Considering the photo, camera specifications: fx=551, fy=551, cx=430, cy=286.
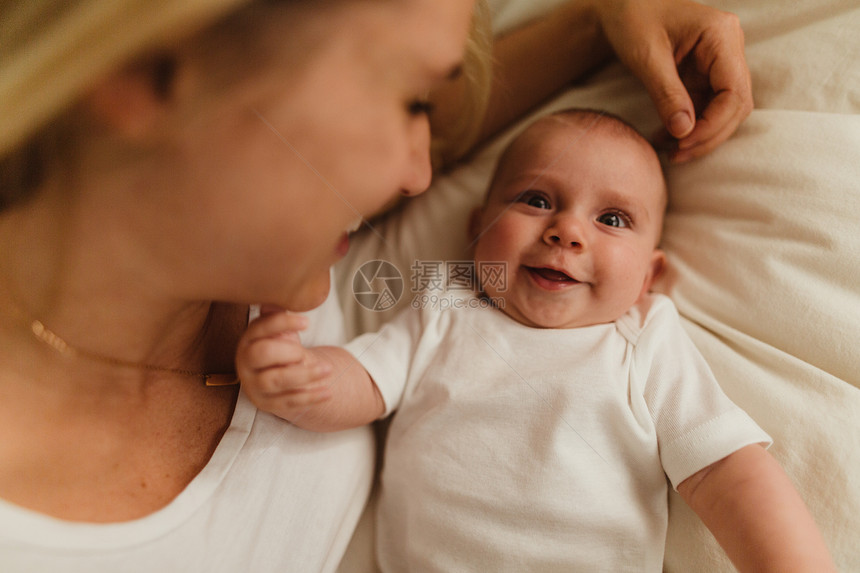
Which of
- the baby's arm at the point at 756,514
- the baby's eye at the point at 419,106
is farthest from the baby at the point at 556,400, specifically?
the baby's eye at the point at 419,106

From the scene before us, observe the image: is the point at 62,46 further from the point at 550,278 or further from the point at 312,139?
the point at 550,278

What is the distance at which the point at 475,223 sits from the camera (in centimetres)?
89

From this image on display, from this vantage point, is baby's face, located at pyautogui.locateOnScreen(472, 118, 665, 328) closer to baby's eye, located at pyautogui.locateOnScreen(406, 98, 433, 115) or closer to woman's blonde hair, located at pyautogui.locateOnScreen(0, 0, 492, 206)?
baby's eye, located at pyautogui.locateOnScreen(406, 98, 433, 115)

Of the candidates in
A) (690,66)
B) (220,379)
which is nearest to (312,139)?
(220,379)

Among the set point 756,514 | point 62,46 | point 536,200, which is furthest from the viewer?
point 536,200

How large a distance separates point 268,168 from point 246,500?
391 millimetres

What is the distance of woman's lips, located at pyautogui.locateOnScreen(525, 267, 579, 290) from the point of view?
747 millimetres

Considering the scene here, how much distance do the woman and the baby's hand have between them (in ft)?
0.13

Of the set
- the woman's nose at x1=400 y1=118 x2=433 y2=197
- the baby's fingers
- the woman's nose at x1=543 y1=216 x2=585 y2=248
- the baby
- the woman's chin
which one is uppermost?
the woman's nose at x1=400 y1=118 x2=433 y2=197

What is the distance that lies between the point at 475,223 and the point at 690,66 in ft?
1.30

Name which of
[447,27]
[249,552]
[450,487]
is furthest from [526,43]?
[249,552]

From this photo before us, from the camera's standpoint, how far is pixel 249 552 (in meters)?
0.58

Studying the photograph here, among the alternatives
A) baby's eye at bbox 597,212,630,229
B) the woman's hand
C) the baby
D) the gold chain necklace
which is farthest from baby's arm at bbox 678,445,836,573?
the gold chain necklace

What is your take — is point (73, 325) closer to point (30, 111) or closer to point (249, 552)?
point (30, 111)
